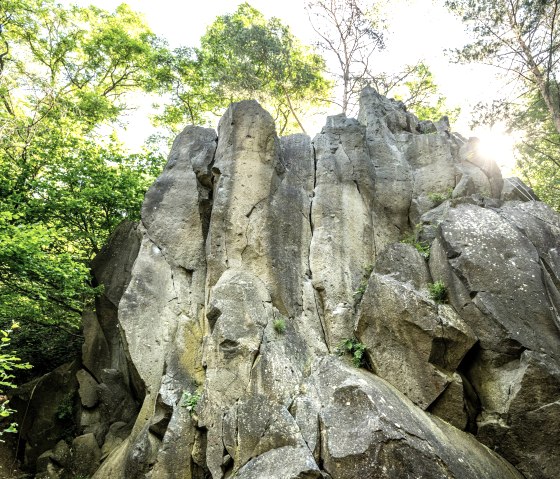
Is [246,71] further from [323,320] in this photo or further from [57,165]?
[323,320]

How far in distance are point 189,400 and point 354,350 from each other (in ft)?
14.2

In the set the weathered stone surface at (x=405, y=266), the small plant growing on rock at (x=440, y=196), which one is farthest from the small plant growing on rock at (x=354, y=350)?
the small plant growing on rock at (x=440, y=196)

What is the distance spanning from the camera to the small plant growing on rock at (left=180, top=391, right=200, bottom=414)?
32.1 ft

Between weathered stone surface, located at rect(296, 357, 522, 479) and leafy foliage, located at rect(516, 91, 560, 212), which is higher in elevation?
leafy foliage, located at rect(516, 91, 560, 212)

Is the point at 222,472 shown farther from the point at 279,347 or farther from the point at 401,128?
the point at 401,128

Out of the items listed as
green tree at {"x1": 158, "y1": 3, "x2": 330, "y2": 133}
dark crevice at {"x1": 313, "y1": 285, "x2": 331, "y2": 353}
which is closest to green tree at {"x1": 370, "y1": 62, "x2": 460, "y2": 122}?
green tree at {"x1": 158, "y1": 3, "x2": 330, "y2": 133}

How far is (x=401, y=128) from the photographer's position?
16.7m

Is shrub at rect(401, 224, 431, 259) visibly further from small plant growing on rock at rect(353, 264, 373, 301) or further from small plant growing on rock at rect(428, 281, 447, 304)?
small plant growing on rock at rect(353, 264, 373, 301)

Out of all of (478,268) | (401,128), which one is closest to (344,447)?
(478,268)

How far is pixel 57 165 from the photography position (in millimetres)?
17016

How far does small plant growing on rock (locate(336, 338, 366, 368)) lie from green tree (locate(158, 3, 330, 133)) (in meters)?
15.9

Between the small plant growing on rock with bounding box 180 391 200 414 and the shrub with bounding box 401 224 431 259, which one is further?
the shrub with bounding box 401 224 431 259

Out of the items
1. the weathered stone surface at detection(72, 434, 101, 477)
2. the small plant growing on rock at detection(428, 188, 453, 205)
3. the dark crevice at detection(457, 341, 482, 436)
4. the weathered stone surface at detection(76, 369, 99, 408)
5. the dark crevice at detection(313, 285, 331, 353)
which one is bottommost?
the weathered stone surface at detection(72, 434, 101, 477)

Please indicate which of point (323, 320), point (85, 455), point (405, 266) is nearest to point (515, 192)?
point (405, 266)
